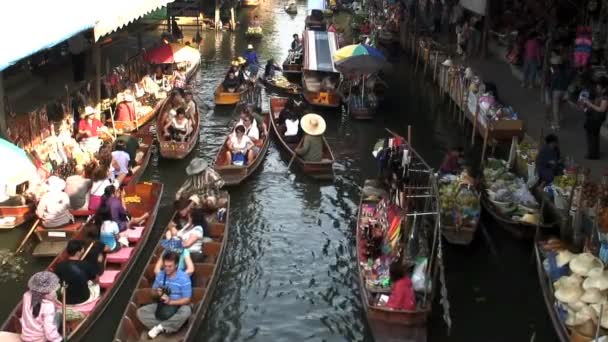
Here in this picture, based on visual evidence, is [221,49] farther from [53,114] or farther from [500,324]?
[500,324]

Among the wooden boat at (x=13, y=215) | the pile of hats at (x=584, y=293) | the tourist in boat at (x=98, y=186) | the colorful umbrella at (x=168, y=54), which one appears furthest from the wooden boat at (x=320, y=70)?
the pile of hats at (x=584, y=293)

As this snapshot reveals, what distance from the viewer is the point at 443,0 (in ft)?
119

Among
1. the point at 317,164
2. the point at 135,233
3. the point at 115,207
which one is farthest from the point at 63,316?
the point at 317,164

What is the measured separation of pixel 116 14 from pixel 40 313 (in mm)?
10374

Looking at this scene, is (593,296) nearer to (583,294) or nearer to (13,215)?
(583,294)

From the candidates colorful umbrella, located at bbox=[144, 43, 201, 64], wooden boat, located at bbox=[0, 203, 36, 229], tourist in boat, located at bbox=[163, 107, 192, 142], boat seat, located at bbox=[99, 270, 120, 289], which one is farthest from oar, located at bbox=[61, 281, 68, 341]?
colorful umbrella, located at bbox=[144, 43, 201, 64]

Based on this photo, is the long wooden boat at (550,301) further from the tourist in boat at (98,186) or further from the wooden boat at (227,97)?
the wooden boat at (227,97)

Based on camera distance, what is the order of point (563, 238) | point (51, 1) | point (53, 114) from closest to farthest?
point (563, 238) → point (51, 1) → point (53, 114)

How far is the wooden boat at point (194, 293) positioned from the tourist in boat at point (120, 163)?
11.4ft

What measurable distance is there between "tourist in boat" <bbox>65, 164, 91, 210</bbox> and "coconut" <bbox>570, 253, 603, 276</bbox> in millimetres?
9134

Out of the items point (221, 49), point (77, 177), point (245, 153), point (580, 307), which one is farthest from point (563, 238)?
point (221, 49)

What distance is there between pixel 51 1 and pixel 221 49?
19022mm

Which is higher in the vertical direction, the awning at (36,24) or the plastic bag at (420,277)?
the awning at (36,24)

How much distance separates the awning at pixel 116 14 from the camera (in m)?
16.2
